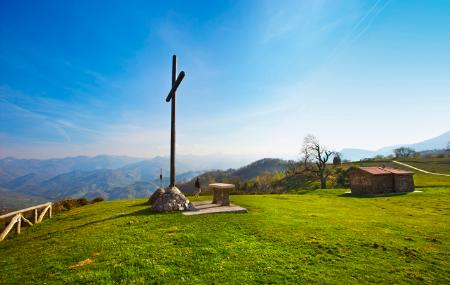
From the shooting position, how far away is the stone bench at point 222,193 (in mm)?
21156

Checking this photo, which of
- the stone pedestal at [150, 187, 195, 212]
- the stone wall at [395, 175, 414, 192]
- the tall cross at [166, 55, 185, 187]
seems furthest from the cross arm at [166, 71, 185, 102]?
the stone wall at [395, 175, 414, 192]

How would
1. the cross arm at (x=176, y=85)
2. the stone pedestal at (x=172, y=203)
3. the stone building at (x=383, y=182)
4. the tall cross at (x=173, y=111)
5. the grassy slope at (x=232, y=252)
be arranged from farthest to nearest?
the stone building at (x=383, y=182), the tall cross at (x=173, y=111), the cross arm at (x=176, y=85), the stone pedestal at (x=172, y=203), the grassy slope at (x=232, y=252)

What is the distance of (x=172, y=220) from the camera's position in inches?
641

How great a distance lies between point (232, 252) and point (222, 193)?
1133 centimetres

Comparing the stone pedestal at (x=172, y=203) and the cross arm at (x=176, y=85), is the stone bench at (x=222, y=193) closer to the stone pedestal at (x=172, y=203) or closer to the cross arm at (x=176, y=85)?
the stone pedestal at (x=172, y=203)

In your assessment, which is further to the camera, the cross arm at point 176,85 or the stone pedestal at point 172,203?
the cross arm at point 176,85

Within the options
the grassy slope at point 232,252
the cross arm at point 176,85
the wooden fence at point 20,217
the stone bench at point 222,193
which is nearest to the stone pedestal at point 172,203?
the grassy slope at point 232,252

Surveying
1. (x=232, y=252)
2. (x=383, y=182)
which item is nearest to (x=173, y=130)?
(x=232, y=252)

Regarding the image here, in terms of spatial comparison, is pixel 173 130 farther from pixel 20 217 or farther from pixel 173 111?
Answer: pixel 20 217

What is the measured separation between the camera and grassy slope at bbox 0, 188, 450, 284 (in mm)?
8797

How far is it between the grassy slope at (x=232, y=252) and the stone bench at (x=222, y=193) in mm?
4662

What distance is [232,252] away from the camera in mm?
10656

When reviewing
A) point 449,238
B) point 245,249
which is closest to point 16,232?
point 245,249

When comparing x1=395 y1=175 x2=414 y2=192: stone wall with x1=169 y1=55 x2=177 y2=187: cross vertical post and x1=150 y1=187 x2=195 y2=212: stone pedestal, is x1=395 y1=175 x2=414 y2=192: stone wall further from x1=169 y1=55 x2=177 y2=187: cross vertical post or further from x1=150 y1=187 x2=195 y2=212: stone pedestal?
x1=169 y1=55 x2=177 y2=187: cross vertical post
